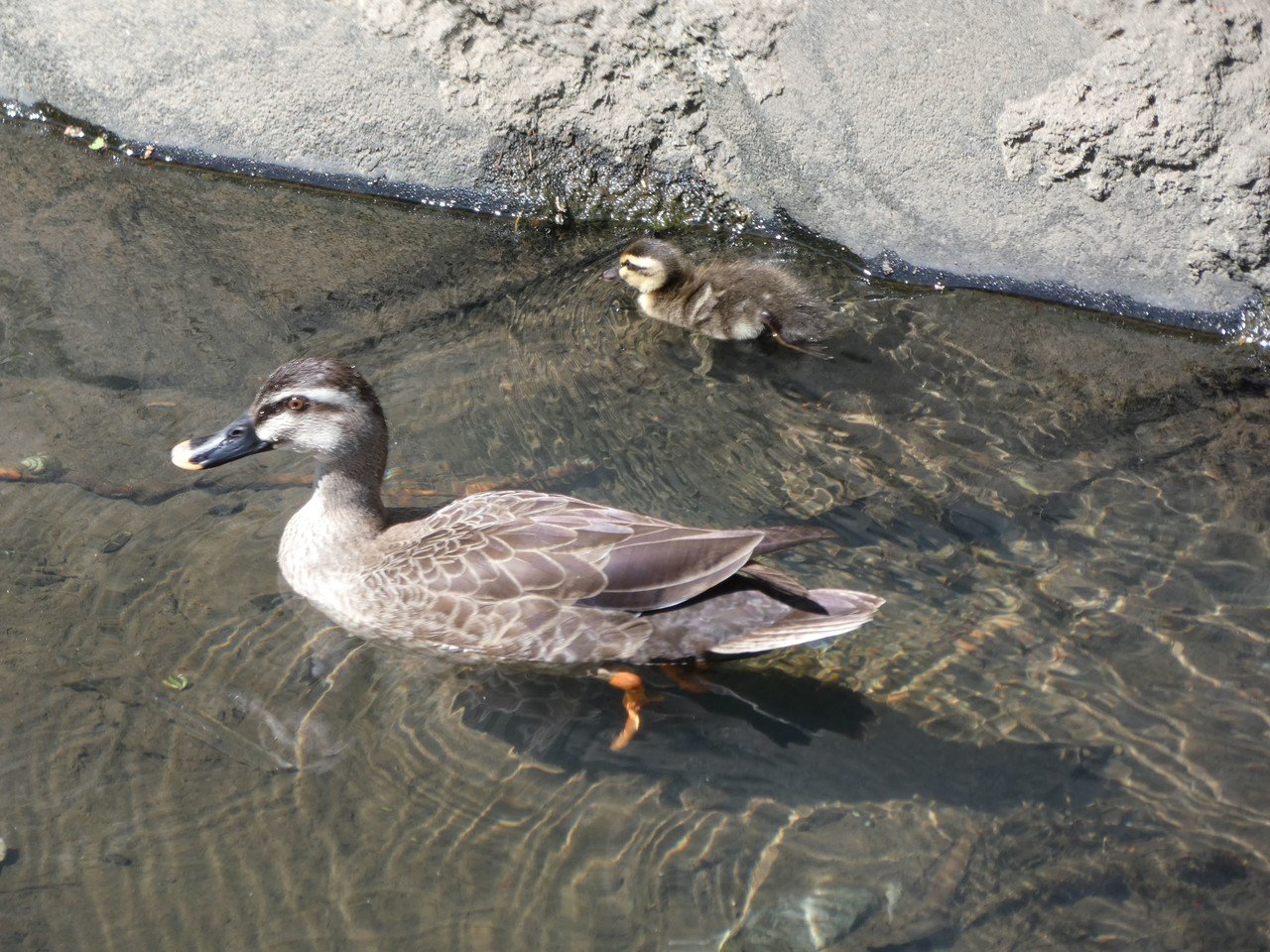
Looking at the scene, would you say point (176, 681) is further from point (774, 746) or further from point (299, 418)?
point (774, 746)

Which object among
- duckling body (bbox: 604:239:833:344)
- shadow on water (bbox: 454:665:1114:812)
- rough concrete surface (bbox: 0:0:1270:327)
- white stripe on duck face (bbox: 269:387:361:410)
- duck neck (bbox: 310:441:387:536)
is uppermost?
rough concrete surface (bbox: 0:0:1270:327)

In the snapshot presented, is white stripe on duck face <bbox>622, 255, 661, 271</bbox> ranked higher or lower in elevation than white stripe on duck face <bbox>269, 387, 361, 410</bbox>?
higher

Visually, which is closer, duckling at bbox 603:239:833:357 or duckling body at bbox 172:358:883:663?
duckling body at bbox 172:358:883:663

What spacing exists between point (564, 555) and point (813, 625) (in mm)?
856

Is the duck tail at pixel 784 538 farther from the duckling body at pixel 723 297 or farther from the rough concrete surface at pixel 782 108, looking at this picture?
the rough concrete surface at pixel 782 108

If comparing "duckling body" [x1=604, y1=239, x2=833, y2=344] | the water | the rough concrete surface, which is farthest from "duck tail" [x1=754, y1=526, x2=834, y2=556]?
the rough concrete surface

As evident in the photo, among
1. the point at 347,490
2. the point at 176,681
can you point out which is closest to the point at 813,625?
the point at 347,490

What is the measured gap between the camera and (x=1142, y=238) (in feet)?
18.5

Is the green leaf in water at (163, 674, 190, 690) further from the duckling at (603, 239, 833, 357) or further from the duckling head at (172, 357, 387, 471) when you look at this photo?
the duckling at (603, 239, 833, 357)

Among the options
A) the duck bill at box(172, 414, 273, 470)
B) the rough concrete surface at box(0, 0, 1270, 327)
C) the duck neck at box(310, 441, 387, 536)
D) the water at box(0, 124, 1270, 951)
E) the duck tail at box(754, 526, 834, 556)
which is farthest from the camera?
the rough concrete surface at box(0, 0, 1270, 327)

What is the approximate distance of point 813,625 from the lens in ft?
12.8

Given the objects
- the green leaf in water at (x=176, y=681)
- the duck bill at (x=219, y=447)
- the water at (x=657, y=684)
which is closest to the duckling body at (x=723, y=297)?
the water at (x=657, y=684)

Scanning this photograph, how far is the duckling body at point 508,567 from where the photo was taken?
13.0 feet

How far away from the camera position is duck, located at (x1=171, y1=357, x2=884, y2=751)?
3949mm
